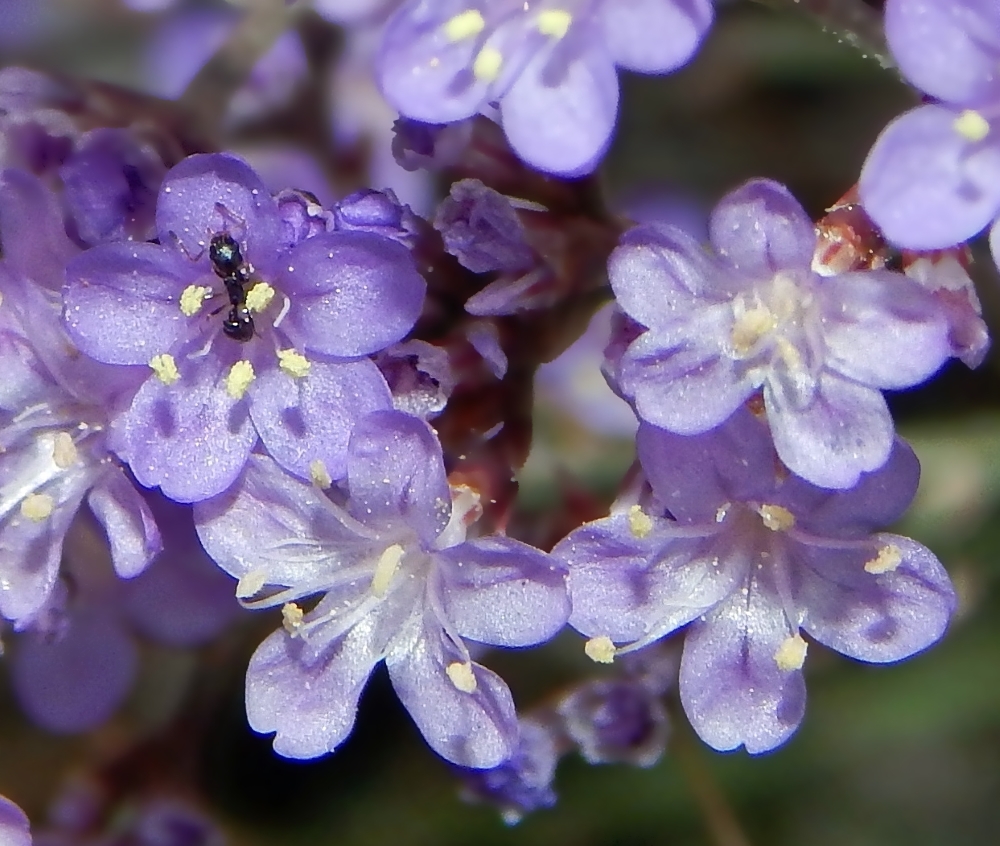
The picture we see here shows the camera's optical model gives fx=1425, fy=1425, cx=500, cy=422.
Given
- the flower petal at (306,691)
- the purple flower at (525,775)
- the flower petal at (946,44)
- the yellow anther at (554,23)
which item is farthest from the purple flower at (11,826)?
the flower petal at (946,44)

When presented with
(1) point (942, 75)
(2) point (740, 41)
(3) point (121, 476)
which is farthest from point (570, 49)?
(2) point (740, 41)

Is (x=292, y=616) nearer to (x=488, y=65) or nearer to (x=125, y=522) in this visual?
(x=125, y=522)

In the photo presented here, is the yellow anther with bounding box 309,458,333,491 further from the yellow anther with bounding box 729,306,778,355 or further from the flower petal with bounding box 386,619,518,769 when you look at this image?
the yellow anther with bounding box 729,306,778,355

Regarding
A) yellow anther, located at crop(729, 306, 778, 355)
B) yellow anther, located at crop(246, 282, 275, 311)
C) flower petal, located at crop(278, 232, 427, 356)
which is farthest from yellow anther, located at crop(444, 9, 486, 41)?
yellow anther, located at crop(729, 306, 778, 355)

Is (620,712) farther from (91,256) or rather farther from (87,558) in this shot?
(91,256)

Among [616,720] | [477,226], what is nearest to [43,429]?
[477,226]

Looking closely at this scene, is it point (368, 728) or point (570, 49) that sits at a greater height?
point (570, 49)
